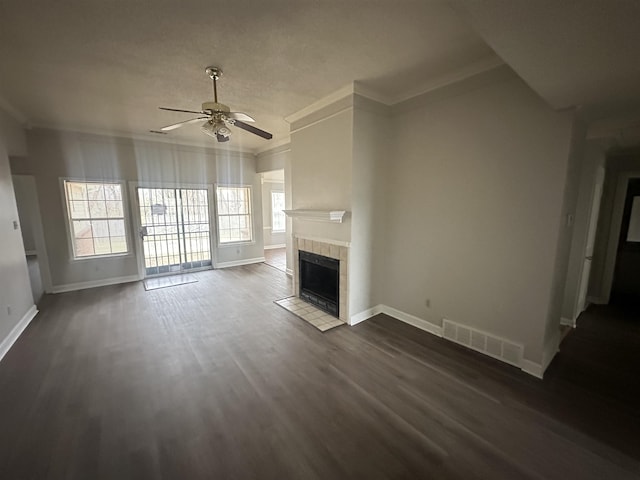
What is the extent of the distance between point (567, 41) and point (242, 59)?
248 centimetres

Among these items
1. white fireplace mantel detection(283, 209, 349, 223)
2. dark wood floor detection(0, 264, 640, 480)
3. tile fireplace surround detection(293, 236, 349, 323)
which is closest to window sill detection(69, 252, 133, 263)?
dark wood floor detection(0, 264, 640, 480)

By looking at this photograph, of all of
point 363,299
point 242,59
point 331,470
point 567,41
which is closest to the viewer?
point 567,41

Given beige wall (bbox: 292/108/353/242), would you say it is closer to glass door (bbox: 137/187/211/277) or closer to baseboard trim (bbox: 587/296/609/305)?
glass door (bbox: 137/187/211/277)

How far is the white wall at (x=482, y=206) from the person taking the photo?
2395 mm

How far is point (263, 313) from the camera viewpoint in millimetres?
3959

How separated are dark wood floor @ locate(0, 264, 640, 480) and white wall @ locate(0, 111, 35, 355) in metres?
0.31

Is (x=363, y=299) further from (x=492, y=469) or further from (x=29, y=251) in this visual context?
(x=29, y=251)

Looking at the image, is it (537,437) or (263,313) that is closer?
(537,437)

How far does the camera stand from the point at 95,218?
17.1 feet

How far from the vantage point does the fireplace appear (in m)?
3.77

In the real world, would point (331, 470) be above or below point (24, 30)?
below

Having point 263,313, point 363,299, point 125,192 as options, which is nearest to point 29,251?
point 125,192

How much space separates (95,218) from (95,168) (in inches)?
38.9

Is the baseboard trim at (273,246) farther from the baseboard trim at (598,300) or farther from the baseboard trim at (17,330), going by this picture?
the baseboard trim at (598,300)
